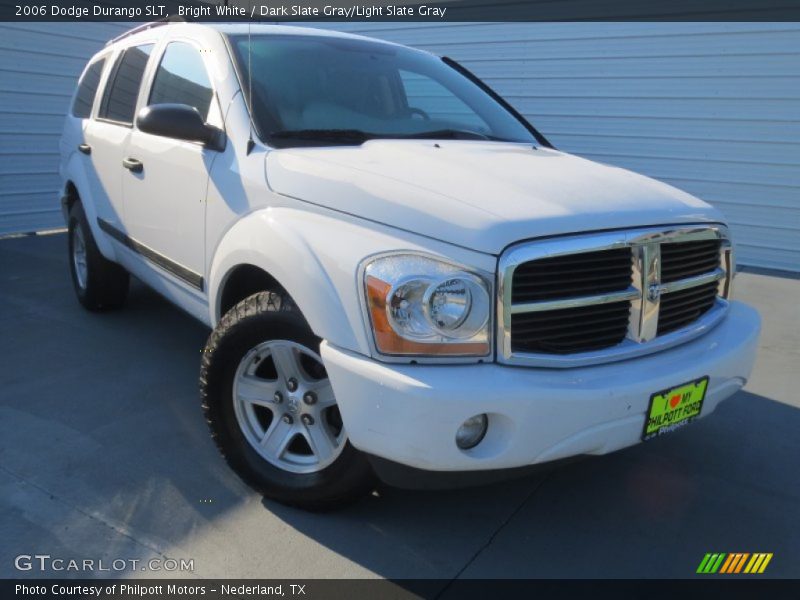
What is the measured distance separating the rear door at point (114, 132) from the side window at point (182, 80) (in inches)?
11.7

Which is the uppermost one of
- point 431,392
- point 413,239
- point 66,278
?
point 413,239

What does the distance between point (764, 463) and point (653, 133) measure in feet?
18.9

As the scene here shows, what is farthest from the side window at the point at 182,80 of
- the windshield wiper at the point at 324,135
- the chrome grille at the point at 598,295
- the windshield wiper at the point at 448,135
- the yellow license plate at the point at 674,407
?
the yellow license plate at the point at 674,407

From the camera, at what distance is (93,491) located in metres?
2.73

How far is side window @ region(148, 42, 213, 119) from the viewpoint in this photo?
3.21 m

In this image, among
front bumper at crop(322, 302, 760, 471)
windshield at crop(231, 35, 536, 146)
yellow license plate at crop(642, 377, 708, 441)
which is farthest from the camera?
windshield at crop(231, 35, 536, 146)

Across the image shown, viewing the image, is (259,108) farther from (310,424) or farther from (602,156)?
(602,156)

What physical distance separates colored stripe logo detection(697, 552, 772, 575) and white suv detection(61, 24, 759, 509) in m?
0.54

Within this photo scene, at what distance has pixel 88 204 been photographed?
4.53 meters

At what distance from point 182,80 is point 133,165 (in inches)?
21.2

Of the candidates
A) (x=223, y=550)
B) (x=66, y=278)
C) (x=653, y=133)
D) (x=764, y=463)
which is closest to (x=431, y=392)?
(x=223, y=550)

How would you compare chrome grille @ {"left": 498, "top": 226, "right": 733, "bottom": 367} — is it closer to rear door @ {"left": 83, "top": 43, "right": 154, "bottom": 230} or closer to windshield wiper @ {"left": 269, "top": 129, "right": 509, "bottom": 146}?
windshield wiper @ {"left": 269, "top": 129, "right": 509, "bottom": 146}

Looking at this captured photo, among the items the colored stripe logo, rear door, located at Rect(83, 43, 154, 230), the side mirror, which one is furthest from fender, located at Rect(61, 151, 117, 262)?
the colored stripe logo

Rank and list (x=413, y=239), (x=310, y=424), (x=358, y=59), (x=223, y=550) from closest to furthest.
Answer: (x=413, y=239)
(x=223, y=550)
(x=310, y=424)
(x=358, y=59)
